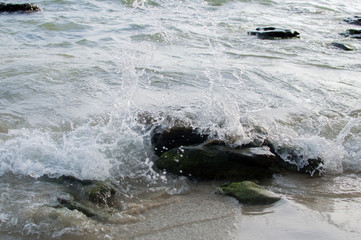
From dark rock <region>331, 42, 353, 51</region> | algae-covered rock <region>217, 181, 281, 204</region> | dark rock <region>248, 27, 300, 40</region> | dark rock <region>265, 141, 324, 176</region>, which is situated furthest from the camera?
dark rock <region>248, 27, 300, 40</region>

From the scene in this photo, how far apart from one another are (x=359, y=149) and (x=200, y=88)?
273 cm

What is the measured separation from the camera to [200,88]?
6566 mm

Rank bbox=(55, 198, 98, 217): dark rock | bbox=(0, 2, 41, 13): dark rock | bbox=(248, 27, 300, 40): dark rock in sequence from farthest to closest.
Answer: bbox=(0, 2, 41, 13): dark rock → bbox=(248, 27, 300, 40): dark rock → bbox=(55, 198, 98, 217): dark rock

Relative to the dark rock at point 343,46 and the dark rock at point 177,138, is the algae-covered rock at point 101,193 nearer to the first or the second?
the dark rock at point 177,138

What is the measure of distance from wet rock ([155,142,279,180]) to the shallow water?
16 centimetres

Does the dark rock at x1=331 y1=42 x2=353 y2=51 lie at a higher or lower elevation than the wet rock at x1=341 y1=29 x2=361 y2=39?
lower

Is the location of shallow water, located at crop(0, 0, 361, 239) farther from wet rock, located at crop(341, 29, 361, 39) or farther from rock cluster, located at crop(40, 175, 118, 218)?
wet rock, located at crop(341, 29, 361, 39)

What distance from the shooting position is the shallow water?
3473 millimetres

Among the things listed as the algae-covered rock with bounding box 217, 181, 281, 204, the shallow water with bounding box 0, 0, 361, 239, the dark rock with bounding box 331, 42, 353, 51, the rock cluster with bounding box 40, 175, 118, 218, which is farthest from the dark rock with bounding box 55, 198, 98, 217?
the dark rock with bounding box 331, 42, 353, 51

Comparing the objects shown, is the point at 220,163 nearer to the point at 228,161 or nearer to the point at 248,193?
the point at 228,161

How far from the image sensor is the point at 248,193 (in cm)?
351

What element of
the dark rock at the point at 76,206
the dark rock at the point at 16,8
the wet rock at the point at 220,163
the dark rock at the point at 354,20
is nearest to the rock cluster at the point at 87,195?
the dark rock at the point at 76,206

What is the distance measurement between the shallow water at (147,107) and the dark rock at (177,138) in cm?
13

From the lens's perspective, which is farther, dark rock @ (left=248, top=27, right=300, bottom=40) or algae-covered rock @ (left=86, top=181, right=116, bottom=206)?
dark rock @ (left=248, top=27, right=300, bottom=40)
